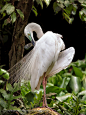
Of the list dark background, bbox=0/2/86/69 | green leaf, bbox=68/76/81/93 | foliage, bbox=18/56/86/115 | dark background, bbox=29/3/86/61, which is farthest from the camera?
dark background, bbox=29/3/86/61

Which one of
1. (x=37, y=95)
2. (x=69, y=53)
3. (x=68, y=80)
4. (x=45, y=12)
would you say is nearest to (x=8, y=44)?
(x=45, y=12)

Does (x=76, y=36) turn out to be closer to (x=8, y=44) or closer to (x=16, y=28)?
(x=8, y=44)

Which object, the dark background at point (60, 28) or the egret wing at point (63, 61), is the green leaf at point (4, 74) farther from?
the dark background at point (60, 28)

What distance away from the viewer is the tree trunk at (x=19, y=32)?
2707 millimetres

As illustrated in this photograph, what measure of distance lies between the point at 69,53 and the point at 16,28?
92cm

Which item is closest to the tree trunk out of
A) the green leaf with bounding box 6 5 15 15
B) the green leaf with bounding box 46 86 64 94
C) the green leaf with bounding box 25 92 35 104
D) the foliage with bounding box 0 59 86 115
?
the foliage with bounding box 0 59 86 115

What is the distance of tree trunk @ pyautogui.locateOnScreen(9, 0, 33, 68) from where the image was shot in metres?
2.71

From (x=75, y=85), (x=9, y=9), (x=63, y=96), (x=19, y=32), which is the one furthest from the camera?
(x=75, y=85)

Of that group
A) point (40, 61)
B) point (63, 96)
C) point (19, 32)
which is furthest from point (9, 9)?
point (63, 96)

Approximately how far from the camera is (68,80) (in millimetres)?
4051

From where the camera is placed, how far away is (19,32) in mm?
2846

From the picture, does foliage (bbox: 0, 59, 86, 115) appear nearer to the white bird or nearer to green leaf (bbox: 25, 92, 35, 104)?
green leaf (bbox: 25, 92, 35, 104)

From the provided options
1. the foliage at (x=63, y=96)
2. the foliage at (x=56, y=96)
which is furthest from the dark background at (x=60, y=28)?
the foliage at (x=56, y=96)

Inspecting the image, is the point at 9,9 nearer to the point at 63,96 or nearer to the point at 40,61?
the point at 40,61
